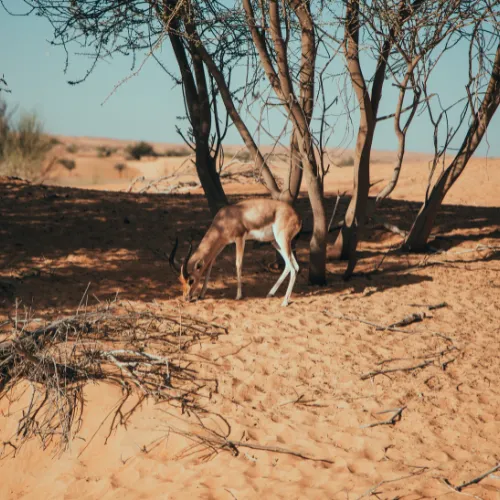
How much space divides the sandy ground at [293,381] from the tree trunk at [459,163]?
1.54ft

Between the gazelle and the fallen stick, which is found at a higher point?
the gazelle

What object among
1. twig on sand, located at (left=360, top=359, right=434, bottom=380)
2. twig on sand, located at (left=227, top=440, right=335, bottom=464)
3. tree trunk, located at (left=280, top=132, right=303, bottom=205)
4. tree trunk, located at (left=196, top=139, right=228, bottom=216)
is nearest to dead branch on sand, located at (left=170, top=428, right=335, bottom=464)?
twig on sand, located at (left=227, top=440, right=335, bottom=464)

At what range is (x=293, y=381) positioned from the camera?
22.1ft

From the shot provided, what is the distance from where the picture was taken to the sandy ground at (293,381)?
5344 mm

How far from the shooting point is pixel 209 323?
7891mm

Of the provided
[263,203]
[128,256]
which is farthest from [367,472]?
[128,256]

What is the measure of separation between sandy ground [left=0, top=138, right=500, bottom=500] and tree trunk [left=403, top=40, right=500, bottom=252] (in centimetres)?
47

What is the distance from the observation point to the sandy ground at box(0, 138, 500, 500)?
5.34 metres

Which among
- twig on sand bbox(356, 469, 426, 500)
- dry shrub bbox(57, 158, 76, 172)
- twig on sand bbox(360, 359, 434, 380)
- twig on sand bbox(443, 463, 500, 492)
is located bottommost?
twig on sand bbox(356, 469, 426, 500)

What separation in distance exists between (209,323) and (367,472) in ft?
10.5

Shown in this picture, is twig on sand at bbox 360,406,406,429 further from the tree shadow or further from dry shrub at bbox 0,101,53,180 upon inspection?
dry shrub at bbox 0,101,53,180

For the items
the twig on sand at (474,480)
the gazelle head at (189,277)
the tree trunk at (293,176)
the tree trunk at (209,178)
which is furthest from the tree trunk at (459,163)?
the twig on sand at (474,480)

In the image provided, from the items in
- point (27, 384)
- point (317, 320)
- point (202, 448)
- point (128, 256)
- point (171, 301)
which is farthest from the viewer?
point (128, 256)

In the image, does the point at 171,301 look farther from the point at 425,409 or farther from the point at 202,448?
the point at 425,409
